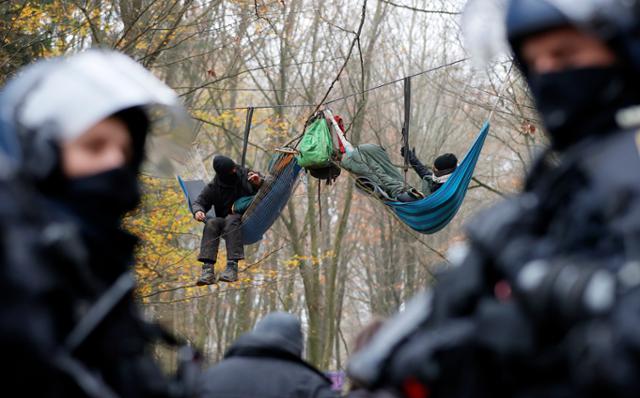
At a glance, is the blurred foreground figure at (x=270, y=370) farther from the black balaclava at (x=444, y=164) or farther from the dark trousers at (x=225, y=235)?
the dark trousers at (x=225, y=235)

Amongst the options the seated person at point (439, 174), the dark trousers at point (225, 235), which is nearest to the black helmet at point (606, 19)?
the seated person at point (439, 174)

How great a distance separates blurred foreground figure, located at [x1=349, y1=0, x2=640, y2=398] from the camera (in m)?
1.73

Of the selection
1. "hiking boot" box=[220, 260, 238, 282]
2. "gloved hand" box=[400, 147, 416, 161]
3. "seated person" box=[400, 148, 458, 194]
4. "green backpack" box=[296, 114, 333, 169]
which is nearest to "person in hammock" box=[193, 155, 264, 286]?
"hiking boot" box=[220, 260, 238, 282]

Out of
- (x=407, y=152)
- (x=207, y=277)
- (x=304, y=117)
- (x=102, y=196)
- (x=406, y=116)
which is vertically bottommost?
(x=102, y=196)

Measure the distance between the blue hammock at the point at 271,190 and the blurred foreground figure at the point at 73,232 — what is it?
31.7 feet

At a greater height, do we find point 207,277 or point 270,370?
point 207,277

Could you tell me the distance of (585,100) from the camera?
6.61ft

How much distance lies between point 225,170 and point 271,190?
68 centimetres

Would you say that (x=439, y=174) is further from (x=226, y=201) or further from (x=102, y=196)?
(x=102, y=196)

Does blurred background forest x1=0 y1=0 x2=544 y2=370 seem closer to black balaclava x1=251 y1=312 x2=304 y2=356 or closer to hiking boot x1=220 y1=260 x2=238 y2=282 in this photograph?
hiking boot x1=220 y1=260 x2=238 y2=282

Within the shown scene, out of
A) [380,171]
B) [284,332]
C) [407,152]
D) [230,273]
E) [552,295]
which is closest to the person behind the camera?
[552,295]

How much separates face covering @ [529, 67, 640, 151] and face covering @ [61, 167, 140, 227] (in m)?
0.99

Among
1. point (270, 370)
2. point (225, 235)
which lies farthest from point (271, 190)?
point (270, 370)

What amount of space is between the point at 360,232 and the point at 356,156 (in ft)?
67.3
